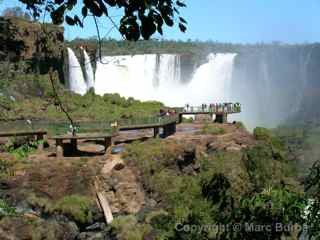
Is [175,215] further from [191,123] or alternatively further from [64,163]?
[191,123]

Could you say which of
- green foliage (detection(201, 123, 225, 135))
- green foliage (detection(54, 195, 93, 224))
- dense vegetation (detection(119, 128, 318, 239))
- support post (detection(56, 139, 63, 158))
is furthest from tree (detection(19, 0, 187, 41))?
green foliage (detection(201, 123, 225, 135))

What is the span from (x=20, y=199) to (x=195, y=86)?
28.9 meters

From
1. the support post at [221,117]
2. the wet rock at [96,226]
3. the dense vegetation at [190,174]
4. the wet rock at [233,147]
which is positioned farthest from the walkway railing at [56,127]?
the support post at [221,117]

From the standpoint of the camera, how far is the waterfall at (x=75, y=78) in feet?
117

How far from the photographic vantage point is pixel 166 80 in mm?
42719

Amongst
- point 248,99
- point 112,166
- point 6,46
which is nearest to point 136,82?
point 248,99

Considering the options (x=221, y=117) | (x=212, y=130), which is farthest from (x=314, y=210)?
(x=221, y=117)

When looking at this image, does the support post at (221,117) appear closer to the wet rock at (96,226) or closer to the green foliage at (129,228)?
the green foliage at (129,228)

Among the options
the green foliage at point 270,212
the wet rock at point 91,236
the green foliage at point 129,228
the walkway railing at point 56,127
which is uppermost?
the green foliage at point 270,212

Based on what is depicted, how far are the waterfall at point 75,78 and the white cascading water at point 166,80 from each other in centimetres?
263

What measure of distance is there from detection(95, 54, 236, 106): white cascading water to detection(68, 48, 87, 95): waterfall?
263cm

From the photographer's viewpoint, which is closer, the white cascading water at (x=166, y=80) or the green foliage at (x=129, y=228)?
the green foliage at (x=129, y=228)

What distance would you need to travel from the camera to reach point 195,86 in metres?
44.1

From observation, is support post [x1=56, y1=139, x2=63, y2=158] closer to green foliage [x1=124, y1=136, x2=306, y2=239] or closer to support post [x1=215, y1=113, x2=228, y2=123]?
green foliage [x1=124, y1=136, x2=306, y2=239]
